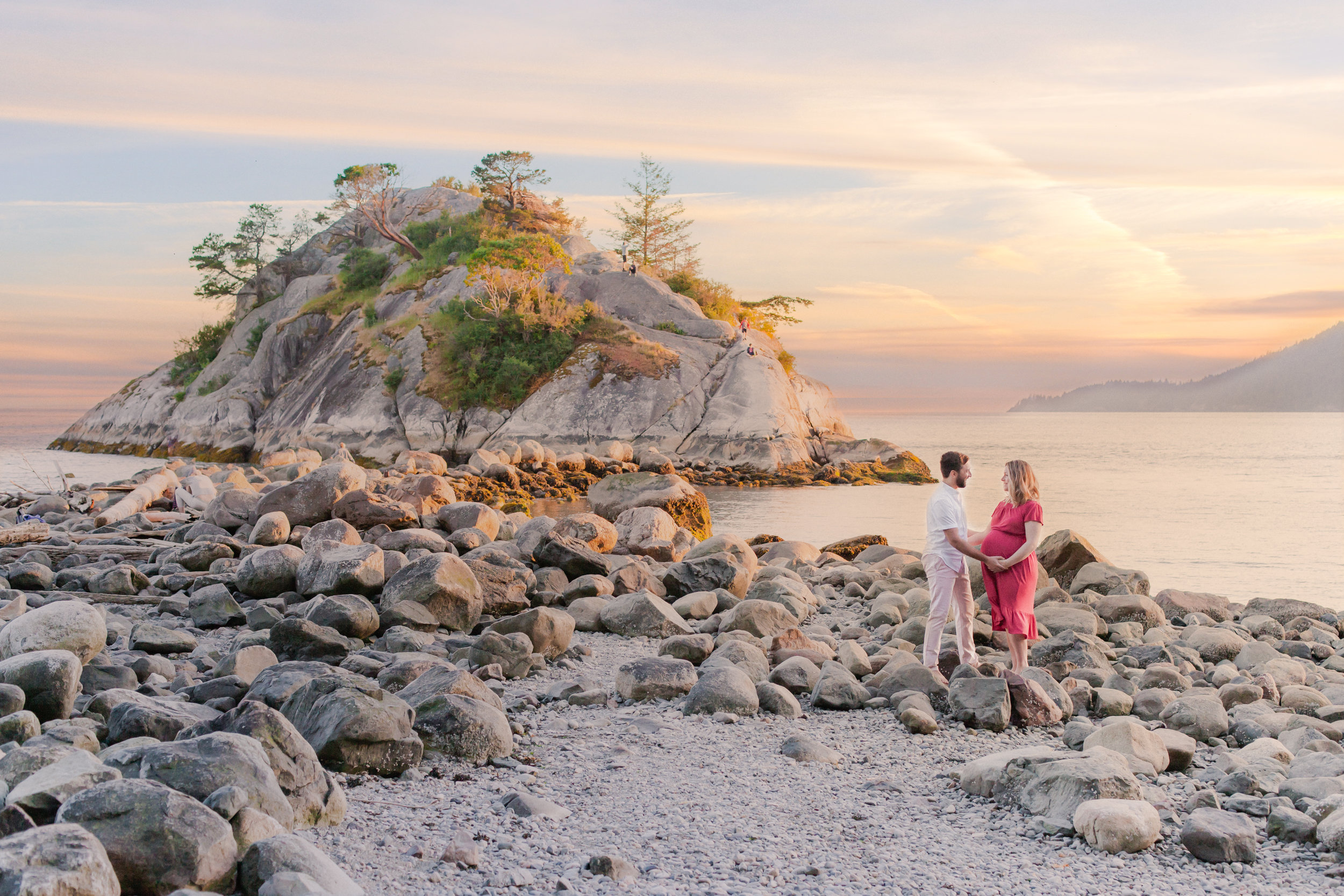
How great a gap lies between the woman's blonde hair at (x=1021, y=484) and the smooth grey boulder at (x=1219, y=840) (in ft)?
9.38

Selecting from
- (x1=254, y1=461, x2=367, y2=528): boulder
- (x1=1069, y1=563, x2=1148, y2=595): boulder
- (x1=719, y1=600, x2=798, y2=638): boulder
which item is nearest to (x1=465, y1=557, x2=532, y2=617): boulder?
(x1=719, y1=600, x2=798, y2=638): boulder

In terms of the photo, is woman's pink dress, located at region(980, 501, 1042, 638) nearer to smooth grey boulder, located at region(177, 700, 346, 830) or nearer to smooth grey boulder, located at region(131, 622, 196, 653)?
smooth grey boulder, located at region(177, 700, 346, 830)

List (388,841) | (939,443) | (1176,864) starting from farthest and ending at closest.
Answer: (939,443) → (1176,864) → (388,841)

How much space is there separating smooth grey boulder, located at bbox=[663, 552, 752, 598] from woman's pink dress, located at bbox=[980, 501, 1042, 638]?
3342 millimetres

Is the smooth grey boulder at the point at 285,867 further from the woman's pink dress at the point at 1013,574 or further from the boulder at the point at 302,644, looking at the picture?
the woman's pink dress at the point at 1013,574

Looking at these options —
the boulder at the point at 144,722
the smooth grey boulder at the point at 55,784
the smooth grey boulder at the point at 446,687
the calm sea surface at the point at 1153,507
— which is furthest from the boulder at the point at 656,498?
the smooth grey boulder at the point at 55,784

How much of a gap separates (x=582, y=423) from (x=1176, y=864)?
36.2 meters

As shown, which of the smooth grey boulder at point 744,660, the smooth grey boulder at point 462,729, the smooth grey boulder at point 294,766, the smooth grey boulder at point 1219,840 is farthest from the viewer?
the smooth grey boulder at point 744,660

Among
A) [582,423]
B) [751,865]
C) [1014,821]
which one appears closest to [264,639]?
[751,865]

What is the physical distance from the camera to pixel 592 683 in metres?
6.50

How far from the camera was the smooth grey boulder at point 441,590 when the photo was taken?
780 centimetres

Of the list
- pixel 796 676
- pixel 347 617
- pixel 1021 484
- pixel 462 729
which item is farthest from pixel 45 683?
pixel 1021 484

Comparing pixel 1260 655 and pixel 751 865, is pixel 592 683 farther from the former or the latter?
pixel 1260 655

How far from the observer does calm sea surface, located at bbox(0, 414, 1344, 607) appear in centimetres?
1695
